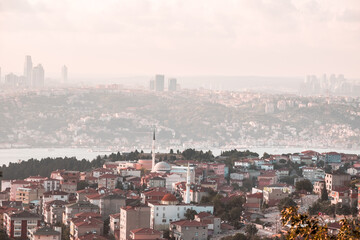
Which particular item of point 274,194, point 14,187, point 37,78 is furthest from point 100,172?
point 37,78

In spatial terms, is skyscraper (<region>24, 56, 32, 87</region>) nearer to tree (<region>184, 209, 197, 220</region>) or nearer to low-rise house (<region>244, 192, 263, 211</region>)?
low-rise house (<region>244, 192, 263, 211</region>)

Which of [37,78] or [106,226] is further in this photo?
[37,78]

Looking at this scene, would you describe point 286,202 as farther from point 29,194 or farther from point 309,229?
point 309,229

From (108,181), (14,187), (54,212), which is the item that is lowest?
(54,212)

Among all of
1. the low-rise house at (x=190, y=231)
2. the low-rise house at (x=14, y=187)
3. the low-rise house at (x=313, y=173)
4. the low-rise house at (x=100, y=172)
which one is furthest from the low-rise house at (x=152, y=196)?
the low-rise house at (x=313, y=173)

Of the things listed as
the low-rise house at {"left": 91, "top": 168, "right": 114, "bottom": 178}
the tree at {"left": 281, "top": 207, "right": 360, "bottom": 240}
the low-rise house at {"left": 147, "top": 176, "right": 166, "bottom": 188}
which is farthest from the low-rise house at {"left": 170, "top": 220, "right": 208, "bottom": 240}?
the tree at {"left": 281, "top": 207, "right": 360, "bottom": 240}

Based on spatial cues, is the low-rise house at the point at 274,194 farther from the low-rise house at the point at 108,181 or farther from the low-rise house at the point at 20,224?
the low-rise house at the point at 20,224
